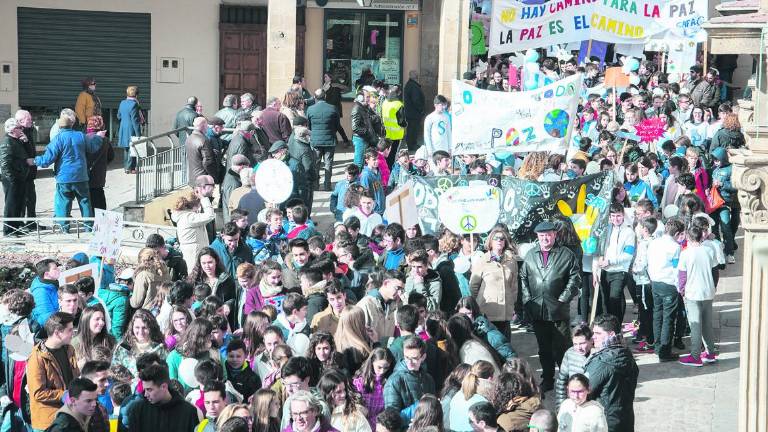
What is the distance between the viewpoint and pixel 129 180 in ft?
72.7

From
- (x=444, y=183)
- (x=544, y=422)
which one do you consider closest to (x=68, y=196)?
(x=444, y=183)

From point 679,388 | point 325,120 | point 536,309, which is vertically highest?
point 325,120

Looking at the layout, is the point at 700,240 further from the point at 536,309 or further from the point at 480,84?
the point at 480,84

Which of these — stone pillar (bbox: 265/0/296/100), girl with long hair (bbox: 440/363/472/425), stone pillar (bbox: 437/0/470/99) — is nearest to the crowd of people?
girl with long hair (bbox: 440/363/472/425)

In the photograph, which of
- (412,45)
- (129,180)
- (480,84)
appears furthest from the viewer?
(412,45)

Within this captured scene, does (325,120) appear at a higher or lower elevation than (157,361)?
higher

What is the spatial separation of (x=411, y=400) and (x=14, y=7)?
60.4 ft

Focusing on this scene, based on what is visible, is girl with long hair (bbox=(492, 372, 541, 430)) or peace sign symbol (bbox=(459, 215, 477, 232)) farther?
peace sign symbol (bbox=(459, 215, 477, 232))

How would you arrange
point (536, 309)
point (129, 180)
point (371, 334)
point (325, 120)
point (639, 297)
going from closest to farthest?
1. point (371, 334)
2. point (536, 309)
3. point (639, 297)
4. point (325, 120)
5. point (129, 180)

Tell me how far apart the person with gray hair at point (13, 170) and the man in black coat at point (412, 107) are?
8.42m

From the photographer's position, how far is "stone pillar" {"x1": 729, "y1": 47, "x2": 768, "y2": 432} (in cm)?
899

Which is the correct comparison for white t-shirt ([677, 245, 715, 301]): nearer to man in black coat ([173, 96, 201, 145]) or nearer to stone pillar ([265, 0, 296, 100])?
man in black coat ([173, 96, 201, 145])

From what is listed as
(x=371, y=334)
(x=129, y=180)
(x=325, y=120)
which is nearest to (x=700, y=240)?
(x=371, y=334)

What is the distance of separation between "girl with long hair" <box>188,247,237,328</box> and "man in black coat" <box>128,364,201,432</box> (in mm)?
3126
